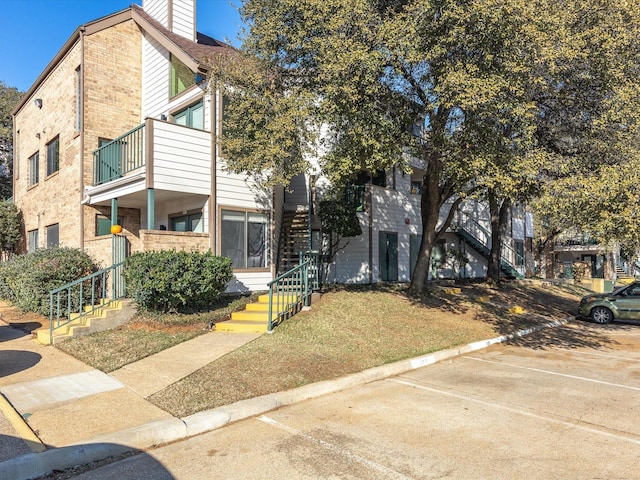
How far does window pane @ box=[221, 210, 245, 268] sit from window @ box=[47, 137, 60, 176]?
27.0ft

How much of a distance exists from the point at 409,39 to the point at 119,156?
9045 millimetres

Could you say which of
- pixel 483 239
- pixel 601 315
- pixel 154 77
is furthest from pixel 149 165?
pixel 483 239

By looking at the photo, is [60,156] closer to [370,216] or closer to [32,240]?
[32,240]

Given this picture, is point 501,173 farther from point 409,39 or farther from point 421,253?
point 421,253

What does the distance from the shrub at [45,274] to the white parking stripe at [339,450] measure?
25.9ft

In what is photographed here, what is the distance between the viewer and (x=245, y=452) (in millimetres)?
4465

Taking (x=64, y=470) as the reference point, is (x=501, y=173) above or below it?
above

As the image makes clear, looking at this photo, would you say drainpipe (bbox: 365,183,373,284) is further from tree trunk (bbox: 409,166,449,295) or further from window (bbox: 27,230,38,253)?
window (bbox: 27,230,38,253)

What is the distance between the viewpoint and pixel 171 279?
30.5 ft

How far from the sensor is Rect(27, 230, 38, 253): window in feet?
59.1

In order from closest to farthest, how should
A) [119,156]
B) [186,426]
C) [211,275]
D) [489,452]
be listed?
1. [489,452]
2. [186,426]
3. [211,275]
4. [119,156]

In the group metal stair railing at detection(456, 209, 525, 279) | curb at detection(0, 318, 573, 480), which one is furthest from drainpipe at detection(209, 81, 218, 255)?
metal stair railing at detection(456, 209, 525, 279)

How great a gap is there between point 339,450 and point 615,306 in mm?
13827

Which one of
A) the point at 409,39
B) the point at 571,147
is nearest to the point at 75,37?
the point at 409,39
